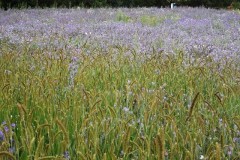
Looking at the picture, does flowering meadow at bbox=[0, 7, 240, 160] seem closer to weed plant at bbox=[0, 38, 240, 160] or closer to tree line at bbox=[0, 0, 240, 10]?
weed plant at bbox=[0, 38, 240, 160]

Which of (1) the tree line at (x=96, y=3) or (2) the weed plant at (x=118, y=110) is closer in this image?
(2) the weed plant at (x=118, y=110)

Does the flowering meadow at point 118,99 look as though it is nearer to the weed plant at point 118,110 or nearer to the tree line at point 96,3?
the weed plant at point 118,110

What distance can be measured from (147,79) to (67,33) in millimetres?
4457

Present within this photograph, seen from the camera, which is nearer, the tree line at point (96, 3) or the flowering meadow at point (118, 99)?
the flowering meadow at point (118, 99)

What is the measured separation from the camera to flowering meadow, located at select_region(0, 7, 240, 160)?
2.11m

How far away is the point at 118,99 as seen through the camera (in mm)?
2936

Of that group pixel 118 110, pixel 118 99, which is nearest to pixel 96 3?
pixel 118 99

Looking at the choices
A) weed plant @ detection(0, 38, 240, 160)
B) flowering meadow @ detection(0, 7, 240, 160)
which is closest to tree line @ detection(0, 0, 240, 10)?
flowering meadow @ detection(0, 7, 240, 160)

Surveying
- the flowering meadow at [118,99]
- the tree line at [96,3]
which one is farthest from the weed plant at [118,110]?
the tree line at [96,3]

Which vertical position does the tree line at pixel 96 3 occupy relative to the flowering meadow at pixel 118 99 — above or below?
above

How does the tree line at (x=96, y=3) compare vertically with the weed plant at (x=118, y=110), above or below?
above

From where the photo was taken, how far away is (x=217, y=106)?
3258 millimetres

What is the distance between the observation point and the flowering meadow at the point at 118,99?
211cm

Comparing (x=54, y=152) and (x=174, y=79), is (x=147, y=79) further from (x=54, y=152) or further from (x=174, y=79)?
(x=54, y=152)
